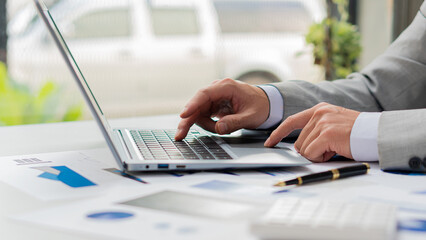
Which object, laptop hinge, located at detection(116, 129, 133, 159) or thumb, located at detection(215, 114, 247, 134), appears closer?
laptop hinge, located at detection(116, 129, 133, 159)

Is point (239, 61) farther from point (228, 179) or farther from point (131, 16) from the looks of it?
point (228, 179)

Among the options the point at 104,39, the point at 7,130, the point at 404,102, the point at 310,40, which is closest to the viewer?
the point at 404,102

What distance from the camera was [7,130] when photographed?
128cm

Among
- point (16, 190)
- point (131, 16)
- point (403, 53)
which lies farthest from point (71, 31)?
point (16, 190)

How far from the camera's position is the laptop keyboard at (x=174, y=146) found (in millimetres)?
759

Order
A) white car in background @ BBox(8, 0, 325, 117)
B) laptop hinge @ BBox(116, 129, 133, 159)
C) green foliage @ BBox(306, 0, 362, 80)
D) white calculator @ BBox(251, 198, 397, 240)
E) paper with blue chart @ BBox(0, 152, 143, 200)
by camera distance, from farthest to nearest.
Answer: white car in background @ BBox(8, 0, 325, 117) → green foliage @ BBox(306, 0, 362, 80) → laptop hinge @ BBox(116, 129, 133, 159) → paper with blue chart @ BBox(0, 152, 143, 200) → white calculator @ BBox(251, 198, 397, 240)

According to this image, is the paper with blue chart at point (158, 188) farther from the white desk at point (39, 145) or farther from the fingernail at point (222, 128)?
the fingernail at point (222, 128)

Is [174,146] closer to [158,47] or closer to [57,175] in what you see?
[57,175]

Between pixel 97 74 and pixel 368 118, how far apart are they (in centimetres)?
313

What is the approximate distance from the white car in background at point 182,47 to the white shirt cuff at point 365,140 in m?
3.11

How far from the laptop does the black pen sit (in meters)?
0.06

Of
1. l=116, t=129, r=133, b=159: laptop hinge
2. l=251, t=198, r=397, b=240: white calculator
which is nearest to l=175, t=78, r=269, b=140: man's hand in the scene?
l=116, t=129, r=133, b=159: laptop hinge

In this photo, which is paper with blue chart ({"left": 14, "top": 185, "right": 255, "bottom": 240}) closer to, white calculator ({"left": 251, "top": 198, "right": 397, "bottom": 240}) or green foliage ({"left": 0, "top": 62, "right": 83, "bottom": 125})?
white calculator ({"left": 251, "top": 198, "right": 397, "bottom": 240})

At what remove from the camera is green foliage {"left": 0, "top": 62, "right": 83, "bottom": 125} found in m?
2.99
